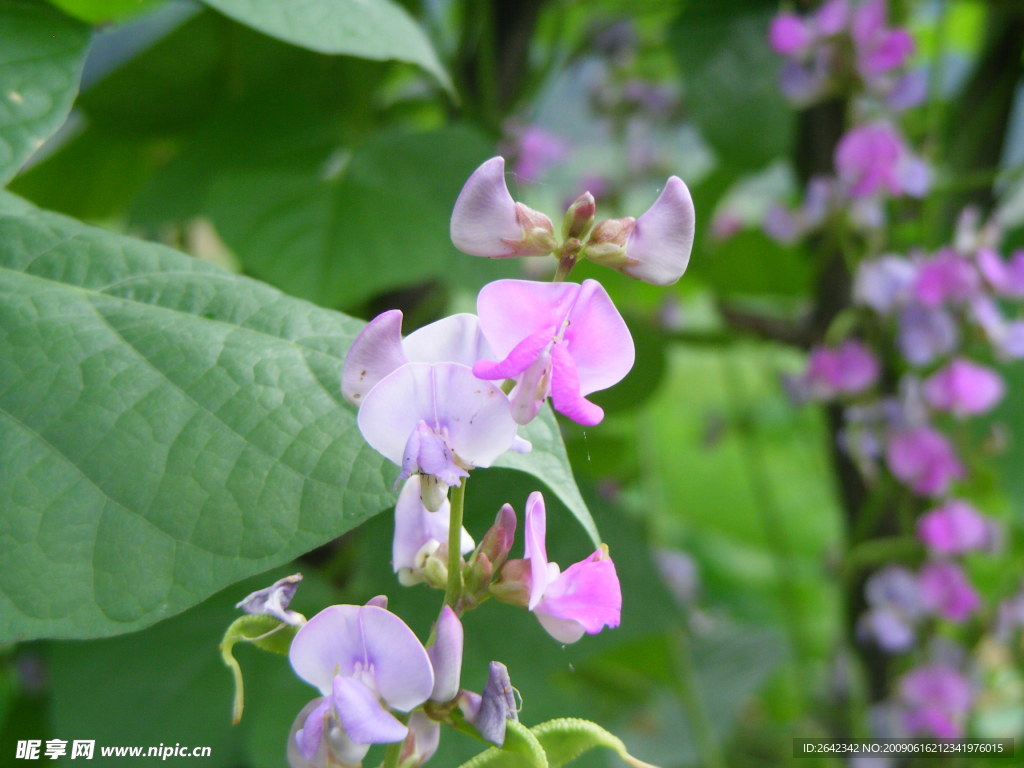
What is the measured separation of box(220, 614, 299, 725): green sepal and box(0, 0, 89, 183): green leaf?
0.21 metres

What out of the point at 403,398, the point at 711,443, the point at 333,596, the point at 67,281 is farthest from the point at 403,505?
the point at 711,443

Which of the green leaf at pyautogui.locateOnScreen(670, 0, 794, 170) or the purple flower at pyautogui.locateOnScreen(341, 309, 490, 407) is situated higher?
the purple flower at pyautogui.locateOnScreen(341, 309, 490, 407)

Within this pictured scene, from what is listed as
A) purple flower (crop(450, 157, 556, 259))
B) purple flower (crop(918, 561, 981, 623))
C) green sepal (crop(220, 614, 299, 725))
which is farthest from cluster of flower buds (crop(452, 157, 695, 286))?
purple flower (crop(918, 561, 981, 623))

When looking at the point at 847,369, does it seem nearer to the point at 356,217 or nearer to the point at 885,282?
the point at 885,282

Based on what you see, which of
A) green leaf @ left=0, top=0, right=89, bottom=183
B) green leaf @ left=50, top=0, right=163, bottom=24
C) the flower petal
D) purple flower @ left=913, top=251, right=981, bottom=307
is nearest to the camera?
the flower petal

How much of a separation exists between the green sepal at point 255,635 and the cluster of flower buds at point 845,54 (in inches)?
24.5

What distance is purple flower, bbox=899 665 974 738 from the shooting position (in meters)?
0.80

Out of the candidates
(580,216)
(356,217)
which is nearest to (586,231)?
(580,216)

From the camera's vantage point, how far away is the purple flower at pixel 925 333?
2.34 ft

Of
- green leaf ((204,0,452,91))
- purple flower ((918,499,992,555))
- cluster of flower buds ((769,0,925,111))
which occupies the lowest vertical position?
purple flower ((918,499,992,555))

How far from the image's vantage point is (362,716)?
0.67 ft

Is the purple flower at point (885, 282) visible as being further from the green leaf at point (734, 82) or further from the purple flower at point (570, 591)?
the purple flower at point (570, 591)

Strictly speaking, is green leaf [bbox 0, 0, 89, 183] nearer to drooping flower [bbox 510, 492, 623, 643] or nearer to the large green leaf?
the large green leaf

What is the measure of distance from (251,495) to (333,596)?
1.05 feet
